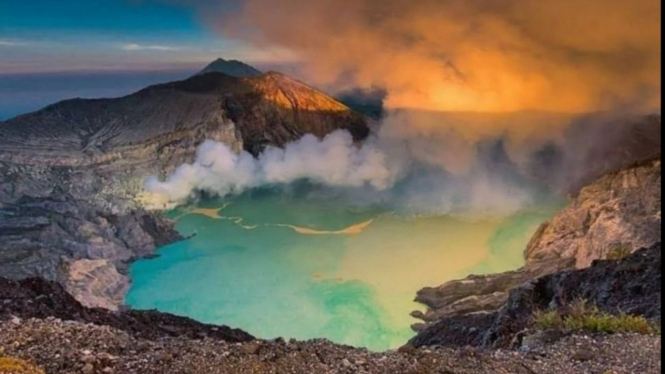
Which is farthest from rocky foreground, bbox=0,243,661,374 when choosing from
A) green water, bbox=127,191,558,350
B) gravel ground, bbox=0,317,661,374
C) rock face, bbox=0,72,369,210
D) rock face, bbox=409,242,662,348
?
rock face, bbox=0,72,369,210

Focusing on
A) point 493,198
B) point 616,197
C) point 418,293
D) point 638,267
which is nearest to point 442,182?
point 493,198

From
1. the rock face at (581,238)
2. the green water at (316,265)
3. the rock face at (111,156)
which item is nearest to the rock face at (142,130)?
the rock face at (111,156)

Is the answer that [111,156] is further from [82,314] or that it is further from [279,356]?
[279,356]

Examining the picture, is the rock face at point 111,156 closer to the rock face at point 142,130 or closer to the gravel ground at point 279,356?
the rock face at point 142,130

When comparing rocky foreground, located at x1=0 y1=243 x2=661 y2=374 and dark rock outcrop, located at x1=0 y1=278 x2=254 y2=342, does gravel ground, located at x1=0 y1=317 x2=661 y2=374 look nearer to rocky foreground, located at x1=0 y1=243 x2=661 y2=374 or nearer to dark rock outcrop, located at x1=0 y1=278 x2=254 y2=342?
rocky foreground, located at x1=0 y1=243 x2=661 y2=374

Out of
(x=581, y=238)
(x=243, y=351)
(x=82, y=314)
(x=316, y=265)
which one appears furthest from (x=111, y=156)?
(x=243, y=351)

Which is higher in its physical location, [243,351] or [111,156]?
[111,156]

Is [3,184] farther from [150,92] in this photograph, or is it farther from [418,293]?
[418,293]
